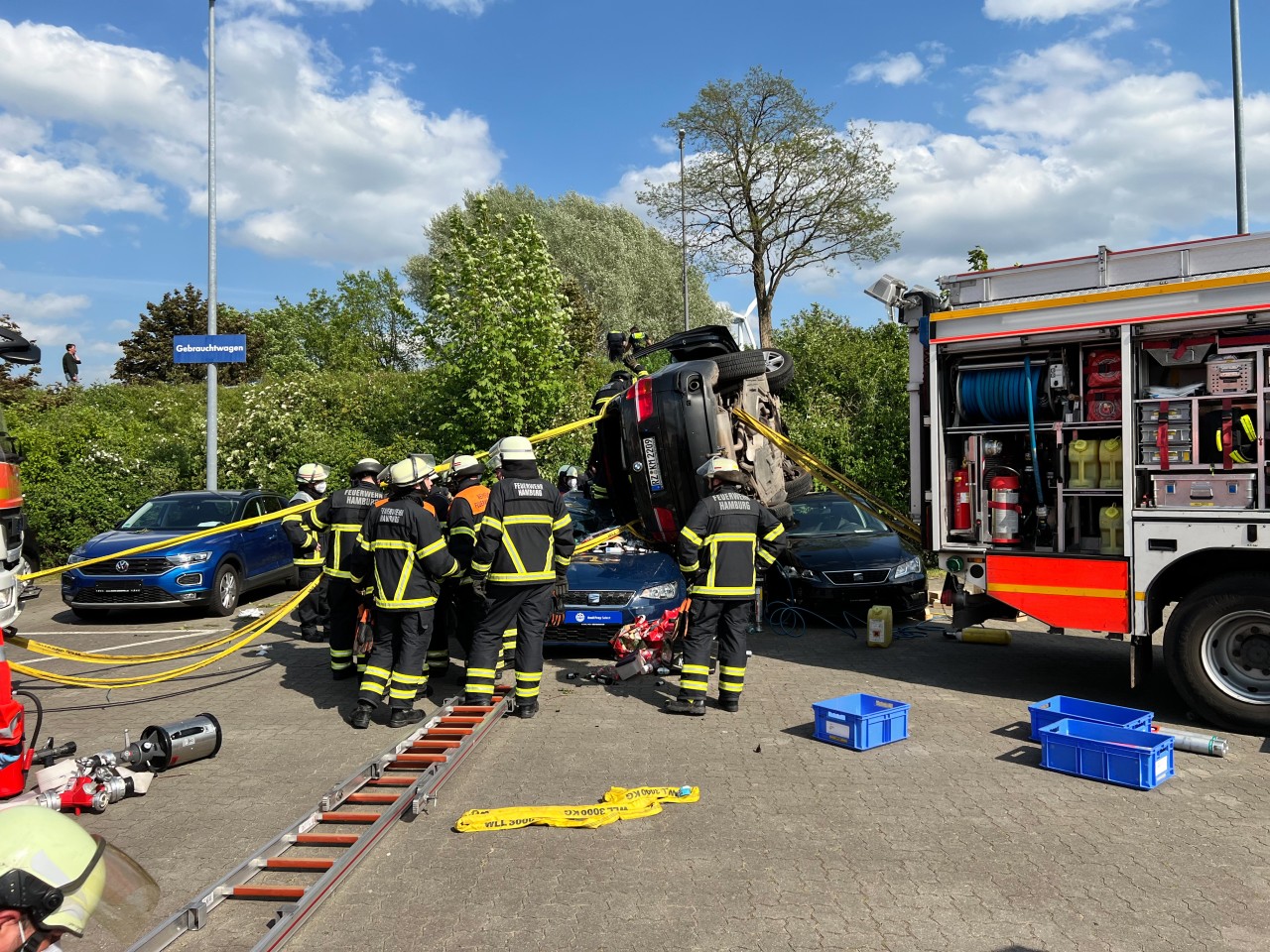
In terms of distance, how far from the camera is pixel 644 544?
9.40m

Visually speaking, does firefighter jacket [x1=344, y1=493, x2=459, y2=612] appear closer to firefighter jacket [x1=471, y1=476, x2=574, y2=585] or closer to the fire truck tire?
firefighter jacket [x1=471, y1=476, x2=574, y2=585]

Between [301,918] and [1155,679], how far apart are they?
674 cm

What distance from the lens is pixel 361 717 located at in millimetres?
6645

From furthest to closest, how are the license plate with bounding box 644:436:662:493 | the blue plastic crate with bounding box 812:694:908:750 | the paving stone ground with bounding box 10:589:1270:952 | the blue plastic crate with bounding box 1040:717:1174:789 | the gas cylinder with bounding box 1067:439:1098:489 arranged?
the license plate with bounding box 644:436:662:493
the gas cylinder with bounding box 1067:439:1098:489
the blue plastic crate with bounding box 812:694:908:750
the blue plastic crate with bounding box 1040:717:1174:789
the paving stone ground with bounding box 10:589:1270:952

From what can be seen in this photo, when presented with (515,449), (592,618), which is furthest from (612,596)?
(515,449)

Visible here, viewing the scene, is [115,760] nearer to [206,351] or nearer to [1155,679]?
[1155,679]

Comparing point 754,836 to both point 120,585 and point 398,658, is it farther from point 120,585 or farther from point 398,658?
point 120,585

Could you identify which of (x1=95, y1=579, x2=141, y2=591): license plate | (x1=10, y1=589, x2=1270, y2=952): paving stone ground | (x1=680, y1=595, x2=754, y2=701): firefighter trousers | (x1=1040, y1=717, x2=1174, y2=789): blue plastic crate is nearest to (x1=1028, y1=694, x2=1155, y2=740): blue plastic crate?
(x1=1040, y1=717, x2=1174, y2=789): blue plastic crate

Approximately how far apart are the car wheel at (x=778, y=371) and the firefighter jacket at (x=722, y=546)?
281 cm

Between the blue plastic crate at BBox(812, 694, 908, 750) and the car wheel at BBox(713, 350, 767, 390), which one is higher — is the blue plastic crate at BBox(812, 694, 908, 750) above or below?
below

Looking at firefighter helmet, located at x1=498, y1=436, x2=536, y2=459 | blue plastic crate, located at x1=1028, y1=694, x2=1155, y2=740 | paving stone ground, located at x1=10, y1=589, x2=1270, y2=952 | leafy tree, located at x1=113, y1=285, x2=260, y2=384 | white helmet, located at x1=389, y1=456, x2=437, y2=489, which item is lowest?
paving stone ground, located at x1=10, y1=589, x2=1270, y2=952

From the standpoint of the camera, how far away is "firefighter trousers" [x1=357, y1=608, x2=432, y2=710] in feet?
21.8

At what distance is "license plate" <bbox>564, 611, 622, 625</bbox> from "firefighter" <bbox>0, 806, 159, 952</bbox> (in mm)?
6224

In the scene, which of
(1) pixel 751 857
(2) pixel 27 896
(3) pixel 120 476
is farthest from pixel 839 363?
(2) pixel 27 896
